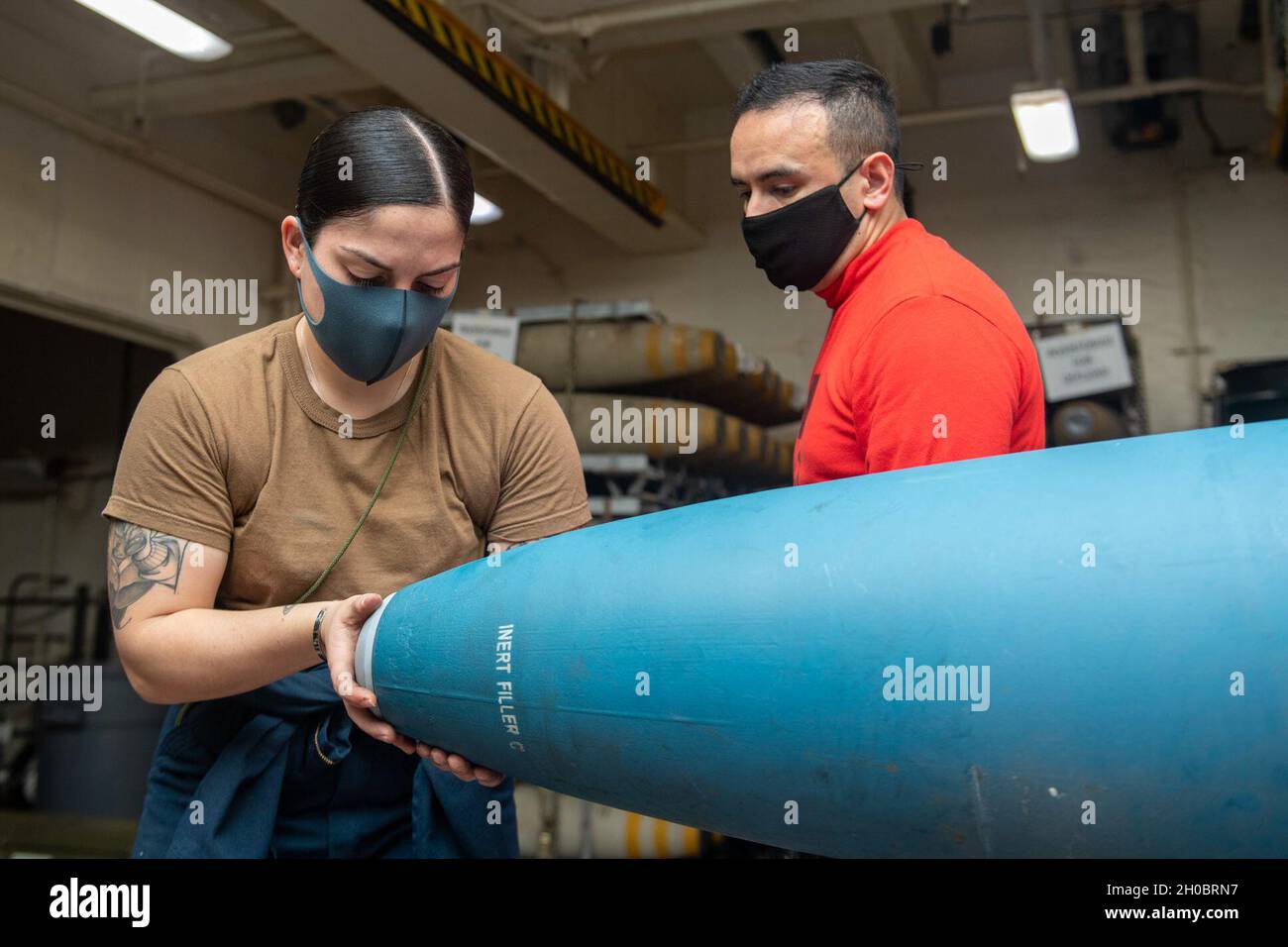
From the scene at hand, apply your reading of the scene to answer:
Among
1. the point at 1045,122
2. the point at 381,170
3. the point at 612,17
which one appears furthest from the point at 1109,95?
the point at 381,170

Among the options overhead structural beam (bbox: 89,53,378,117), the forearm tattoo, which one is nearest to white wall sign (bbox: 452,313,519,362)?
overhead structural beam (bbox: 89,53,378,117)

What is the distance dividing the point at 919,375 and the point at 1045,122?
12.3 feet

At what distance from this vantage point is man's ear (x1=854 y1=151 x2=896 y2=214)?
1313mm

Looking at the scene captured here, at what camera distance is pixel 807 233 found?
51.9 inches

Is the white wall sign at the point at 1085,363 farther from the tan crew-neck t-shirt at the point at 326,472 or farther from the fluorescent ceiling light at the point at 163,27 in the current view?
the tan crew-neck t-shirt at the point at 326,472

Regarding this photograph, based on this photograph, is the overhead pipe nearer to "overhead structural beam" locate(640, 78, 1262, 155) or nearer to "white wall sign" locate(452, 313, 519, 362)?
"white wall sign" locate(452, 313, 519, 362)

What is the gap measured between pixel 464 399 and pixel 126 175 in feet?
15.0

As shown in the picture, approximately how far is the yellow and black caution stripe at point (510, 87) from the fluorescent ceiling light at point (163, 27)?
0.90m

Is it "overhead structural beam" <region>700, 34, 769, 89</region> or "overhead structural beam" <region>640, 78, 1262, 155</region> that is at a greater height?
"overhead structural beam" <region>700, 34, 769, 89</region>

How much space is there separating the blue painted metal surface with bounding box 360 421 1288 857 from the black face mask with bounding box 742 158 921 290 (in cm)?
45

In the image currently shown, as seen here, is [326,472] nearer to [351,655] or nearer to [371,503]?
[371,503]

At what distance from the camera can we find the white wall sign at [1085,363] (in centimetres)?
443
